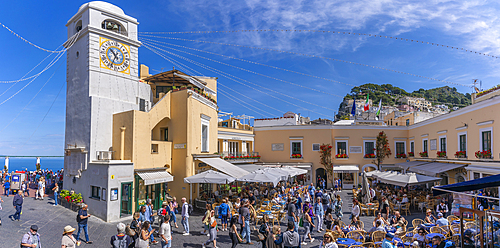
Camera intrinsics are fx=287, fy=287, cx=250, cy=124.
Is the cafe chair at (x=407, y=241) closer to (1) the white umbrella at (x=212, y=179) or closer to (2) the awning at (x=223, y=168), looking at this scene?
(1) the white umbrella at (x=212, y=179)

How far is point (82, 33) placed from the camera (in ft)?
54.0

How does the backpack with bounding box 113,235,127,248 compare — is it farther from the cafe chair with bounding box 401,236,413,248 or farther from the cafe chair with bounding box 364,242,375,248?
the cafe chair with bounding box 401,236,413,248

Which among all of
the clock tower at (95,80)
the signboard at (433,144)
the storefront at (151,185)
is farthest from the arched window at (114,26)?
the signboard at (433,144)

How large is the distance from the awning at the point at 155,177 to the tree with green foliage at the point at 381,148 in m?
20.2

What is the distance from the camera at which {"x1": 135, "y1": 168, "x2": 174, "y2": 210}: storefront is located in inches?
586

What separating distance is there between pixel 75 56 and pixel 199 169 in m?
9.98

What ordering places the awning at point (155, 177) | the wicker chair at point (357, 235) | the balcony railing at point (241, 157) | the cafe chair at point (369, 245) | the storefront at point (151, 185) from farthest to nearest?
the balcony railing at point (241, 157), the storefront at point (151, 185), the awning at point (155, 177), the wicker chair at point (357, 235), the cafe chair at point (369, 245)

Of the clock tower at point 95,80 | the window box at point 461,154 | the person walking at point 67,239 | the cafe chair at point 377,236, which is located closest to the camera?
the person walking at point 67,239

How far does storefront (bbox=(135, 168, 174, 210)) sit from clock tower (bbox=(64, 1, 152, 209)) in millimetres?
2174

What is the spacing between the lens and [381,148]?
27.7 metres

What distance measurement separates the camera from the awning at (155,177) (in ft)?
48.4

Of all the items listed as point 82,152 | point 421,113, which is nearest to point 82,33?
point 82,152

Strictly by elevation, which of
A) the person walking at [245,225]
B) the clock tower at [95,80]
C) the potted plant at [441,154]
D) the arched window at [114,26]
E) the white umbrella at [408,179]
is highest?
the arched window at [114,26]

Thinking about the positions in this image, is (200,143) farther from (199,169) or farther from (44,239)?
(44,239)
